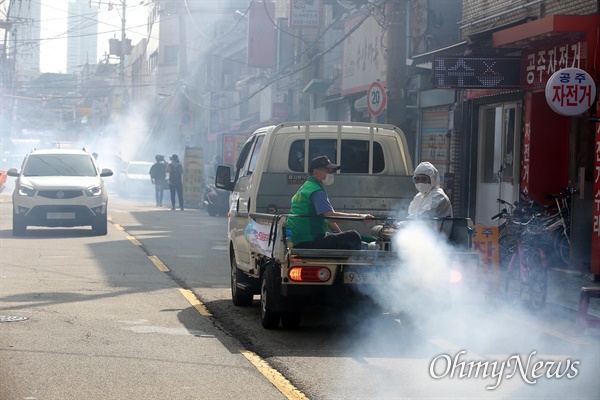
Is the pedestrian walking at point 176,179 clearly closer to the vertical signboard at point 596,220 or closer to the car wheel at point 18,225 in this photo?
the car wheel at point 18,225

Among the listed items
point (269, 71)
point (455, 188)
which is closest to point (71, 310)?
point (455, 188)

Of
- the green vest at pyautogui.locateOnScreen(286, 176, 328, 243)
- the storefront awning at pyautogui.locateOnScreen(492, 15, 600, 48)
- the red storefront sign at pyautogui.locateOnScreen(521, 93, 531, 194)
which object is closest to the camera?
the green vest at pyautogui.locateOnScreen(286, 176, 328, 243)

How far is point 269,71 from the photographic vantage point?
48406 millimetres

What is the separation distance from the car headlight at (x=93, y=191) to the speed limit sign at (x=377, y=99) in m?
6.58

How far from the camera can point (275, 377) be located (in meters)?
7.86

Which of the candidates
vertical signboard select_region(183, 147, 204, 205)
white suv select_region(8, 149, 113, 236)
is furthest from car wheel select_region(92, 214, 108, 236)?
vertical signboard select_region(183, 147, 204, 205)

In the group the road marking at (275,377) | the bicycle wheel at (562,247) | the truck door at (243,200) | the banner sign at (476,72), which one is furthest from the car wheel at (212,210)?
the road marking at (275,377)

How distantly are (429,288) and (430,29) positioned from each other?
18130 millimetres

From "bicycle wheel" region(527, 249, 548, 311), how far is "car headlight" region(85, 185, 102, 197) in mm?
12657

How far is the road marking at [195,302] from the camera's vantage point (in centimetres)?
1144

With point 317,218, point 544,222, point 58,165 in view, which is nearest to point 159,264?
point 544,222

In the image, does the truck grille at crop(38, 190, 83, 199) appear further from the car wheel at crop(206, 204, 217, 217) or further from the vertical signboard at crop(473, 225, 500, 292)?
the vertical signboard at crop(473, 225, 500, 292)

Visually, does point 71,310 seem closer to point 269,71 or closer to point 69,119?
point 269,71

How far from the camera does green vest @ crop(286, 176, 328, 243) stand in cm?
997
